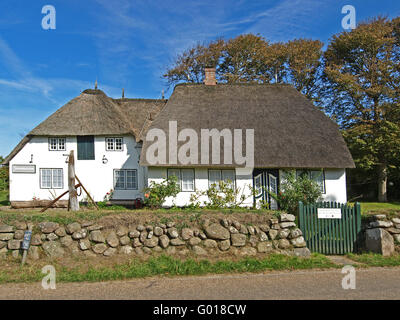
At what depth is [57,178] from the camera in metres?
17.8

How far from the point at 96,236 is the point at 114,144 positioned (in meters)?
10.8

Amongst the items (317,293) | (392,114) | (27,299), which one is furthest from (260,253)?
(392,114)

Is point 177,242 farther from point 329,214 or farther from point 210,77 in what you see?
point 210,77

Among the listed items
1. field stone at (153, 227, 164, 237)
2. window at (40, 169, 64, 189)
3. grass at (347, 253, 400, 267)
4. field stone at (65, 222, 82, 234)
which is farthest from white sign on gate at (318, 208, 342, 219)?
window at (40, 169, 64, 189)

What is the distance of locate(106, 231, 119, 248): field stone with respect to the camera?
8.30m

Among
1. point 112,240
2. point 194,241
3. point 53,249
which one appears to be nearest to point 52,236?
point 53,249

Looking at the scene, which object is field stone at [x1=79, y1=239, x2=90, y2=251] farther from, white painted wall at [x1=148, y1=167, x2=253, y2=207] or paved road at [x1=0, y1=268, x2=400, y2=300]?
white painted wall at [x1=148, y1=167, x2=253, y2=207]

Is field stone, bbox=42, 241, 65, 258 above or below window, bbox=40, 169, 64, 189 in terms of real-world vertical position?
below

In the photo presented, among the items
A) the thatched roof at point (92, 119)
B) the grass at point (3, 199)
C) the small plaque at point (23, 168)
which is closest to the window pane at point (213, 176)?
the thatched roof at point (92, 119)

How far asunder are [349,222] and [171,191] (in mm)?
7655

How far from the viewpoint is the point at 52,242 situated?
821 cm

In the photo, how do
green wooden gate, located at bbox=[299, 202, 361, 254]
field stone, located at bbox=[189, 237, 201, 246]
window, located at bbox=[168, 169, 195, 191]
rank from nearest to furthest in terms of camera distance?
field stone, located at bbox=[189, 237, 201, 246] → green wooden gate, located at bbox=[299, 202, 361, 254] → window, located at bbox=[168, 169, 195, 191]

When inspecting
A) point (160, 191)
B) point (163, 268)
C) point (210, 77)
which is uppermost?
point (210, 77)

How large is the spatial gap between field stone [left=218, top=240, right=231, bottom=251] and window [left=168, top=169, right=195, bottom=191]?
6.35m
